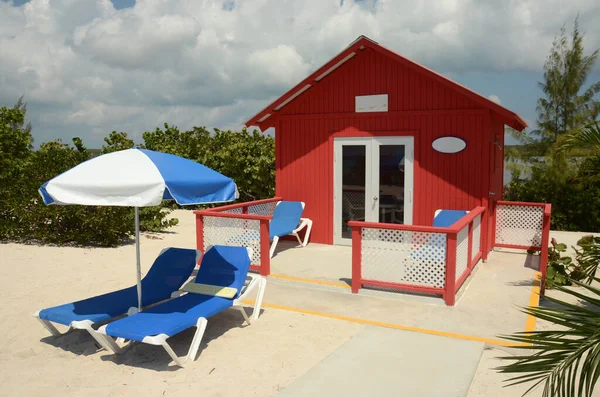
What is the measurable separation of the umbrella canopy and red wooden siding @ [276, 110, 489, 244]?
5.17m

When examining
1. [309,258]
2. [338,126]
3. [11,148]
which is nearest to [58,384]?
[309,258]

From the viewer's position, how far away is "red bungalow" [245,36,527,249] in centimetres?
924

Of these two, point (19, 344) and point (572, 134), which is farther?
point (572, 134)

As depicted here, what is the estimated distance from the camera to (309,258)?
9.41 meters

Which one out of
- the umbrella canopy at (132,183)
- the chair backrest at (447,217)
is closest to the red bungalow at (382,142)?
the chair backrest at (447,217)

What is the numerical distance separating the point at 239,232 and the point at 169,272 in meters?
1.92

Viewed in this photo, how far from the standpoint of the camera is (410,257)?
6.86 m

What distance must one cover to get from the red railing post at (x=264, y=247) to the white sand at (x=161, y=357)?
158cm

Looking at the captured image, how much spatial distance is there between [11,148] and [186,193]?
39.6 ft

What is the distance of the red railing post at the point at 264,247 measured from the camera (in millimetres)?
7922

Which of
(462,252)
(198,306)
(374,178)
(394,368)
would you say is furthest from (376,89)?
(394,368)

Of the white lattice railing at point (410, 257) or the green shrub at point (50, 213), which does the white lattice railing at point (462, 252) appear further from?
the green shrub at point (50, 213)

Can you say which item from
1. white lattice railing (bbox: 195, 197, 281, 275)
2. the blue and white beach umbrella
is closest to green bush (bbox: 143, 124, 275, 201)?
white lattice railing (bbox: 195, 197, 281, 275)

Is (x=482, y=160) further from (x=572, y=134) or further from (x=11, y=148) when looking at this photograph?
(x=11, y=148)
